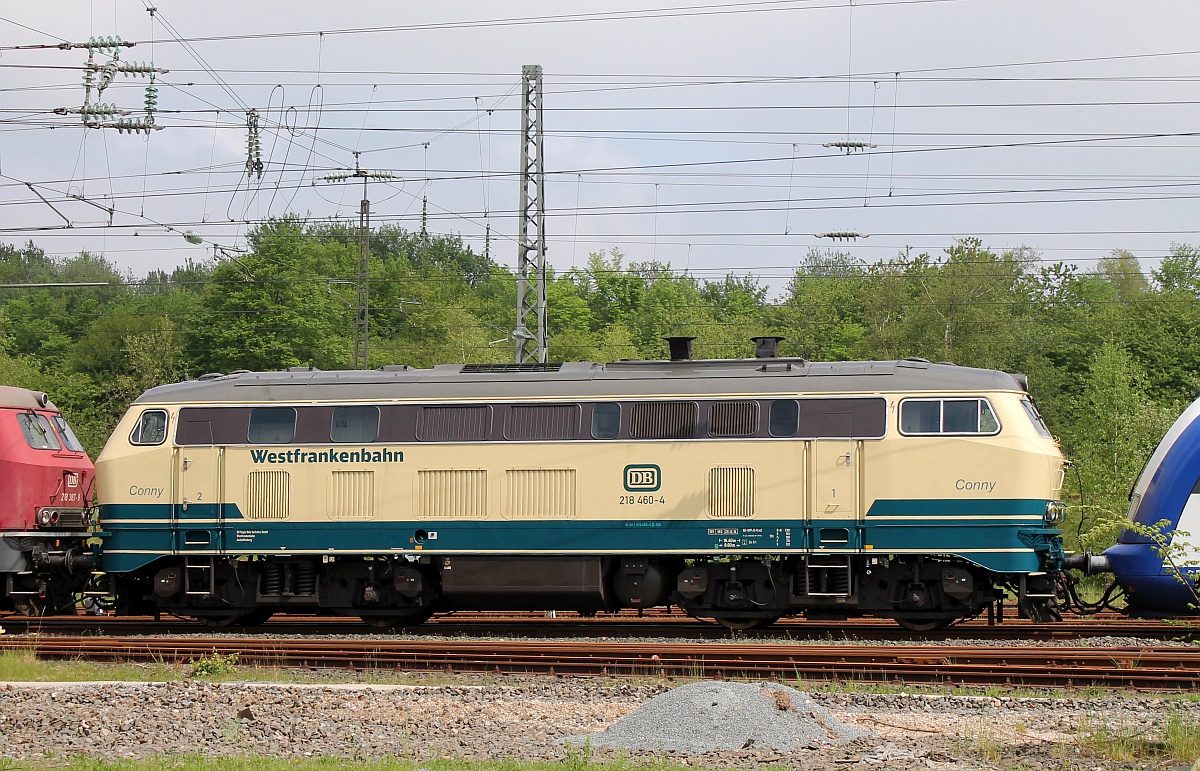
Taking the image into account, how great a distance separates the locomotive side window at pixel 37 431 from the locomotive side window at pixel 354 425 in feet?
19.9

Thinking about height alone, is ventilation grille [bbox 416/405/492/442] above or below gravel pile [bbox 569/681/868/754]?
above

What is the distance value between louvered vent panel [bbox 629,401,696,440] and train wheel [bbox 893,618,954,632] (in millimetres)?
Answer: 4208

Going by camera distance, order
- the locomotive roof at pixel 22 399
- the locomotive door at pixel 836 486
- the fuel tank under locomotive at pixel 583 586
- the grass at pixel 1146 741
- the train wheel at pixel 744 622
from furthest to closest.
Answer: the locomotive roof at pixel 22 399 → the train wheel at pixel 744 622 → the fuel tank under locomotive at pixel 583 586 → the locomotive door at pixel 836 486 → the grass at pixel 1146 741

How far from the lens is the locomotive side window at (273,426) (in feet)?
60.6

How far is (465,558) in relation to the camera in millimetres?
17984

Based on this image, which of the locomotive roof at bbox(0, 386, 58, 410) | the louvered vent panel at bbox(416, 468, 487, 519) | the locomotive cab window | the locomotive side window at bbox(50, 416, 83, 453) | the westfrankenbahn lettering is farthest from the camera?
the locomotive side window at bbox(50, 416, 83, 453)

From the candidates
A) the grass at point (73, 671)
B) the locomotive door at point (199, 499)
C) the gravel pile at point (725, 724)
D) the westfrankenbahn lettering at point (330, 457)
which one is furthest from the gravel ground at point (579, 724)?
the westfrankenbahn lettering at point (330, 457)

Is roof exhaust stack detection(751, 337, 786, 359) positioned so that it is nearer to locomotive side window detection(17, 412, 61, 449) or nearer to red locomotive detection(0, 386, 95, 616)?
red locomotive detection(0, 386, 95, 616)

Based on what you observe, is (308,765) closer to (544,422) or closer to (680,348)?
(544,422)

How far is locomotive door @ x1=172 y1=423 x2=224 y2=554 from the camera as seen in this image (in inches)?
727

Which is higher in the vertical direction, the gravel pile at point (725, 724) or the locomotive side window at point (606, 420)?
the locomotive side window at point (606, 420)

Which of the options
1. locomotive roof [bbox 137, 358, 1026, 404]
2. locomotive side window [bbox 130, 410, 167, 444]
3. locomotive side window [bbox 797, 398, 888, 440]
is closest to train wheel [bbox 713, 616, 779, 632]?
locomotive side window [bbox 797, 398, 888, 440]

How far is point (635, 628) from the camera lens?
18047mm

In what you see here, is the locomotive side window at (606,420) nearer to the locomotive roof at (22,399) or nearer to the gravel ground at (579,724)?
the gravel ground at (579,724)
